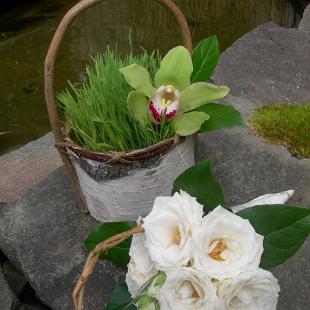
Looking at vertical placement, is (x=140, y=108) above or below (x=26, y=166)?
above

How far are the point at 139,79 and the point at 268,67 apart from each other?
0.92m

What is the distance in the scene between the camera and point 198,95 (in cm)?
106

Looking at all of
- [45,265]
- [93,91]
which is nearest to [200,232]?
[93,91]

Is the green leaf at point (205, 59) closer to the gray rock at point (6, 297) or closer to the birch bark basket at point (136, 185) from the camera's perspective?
the birch bark basket at point (136, 185)

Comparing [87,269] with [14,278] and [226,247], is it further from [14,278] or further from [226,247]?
[14,278]

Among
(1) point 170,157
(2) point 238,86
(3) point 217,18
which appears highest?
(1) point 170,157

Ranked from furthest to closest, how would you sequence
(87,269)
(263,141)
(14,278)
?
(263,141)
(14,278)
(87,269)

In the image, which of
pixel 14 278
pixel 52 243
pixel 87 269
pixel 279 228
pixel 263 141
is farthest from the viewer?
pixel 263 141

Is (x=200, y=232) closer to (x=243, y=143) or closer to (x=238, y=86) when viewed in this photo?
(x=243, y=143)

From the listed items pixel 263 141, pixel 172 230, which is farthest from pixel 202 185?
pixel 263 141

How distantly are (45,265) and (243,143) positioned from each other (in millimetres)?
631

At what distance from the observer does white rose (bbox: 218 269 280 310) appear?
2.29ft

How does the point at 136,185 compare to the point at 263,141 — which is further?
the point at 263,141

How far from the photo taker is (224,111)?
1.09m
